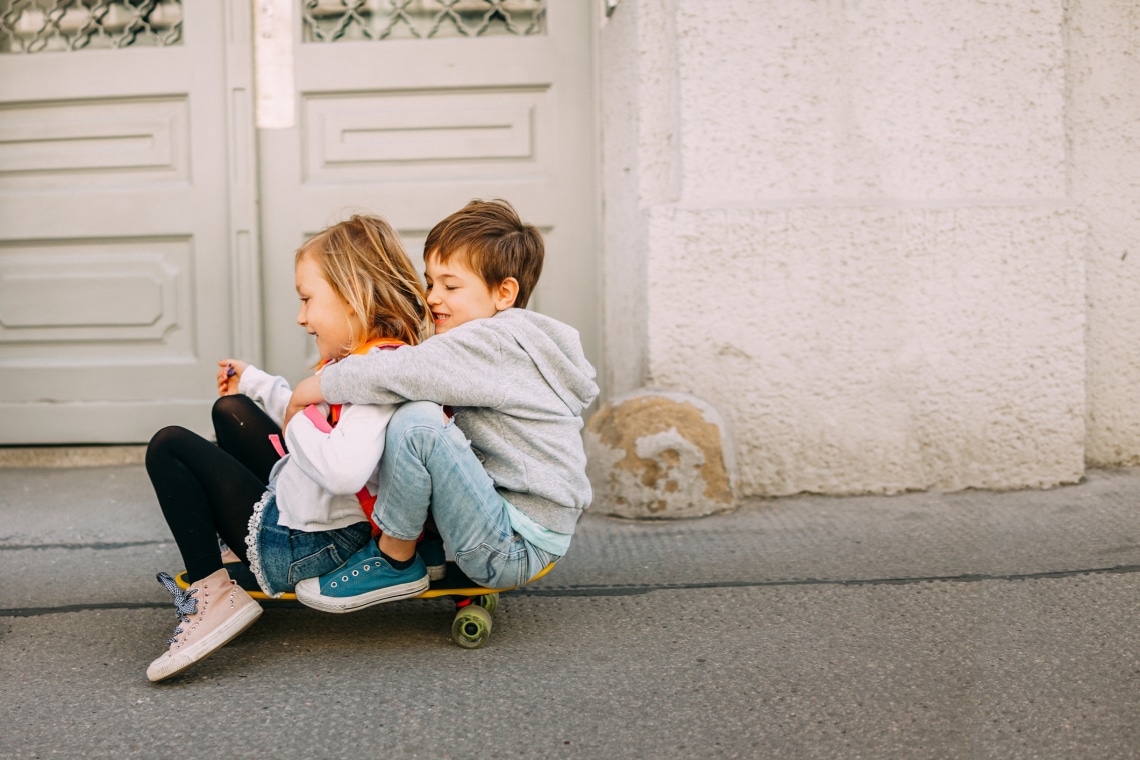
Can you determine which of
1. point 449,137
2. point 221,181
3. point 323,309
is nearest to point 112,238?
point 221,181

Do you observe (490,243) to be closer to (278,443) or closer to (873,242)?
(278,443)

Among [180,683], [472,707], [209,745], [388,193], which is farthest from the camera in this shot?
[388,193]

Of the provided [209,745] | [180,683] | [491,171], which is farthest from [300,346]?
[209,745]

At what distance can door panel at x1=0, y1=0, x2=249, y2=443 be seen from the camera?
12.1 feet

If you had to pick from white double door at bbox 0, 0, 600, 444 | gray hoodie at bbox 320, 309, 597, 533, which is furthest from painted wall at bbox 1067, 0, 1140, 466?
gray hoodie at bbox 320, 309, 597, 533

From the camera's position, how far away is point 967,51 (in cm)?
306

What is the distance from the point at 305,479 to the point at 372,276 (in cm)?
44

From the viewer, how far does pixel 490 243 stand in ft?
6.57

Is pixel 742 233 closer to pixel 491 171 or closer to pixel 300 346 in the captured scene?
pixel 491 171

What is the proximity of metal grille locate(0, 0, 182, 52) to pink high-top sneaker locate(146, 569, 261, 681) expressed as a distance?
2605 millimetres

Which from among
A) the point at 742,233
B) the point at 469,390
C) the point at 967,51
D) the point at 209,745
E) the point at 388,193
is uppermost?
the point at 967,51

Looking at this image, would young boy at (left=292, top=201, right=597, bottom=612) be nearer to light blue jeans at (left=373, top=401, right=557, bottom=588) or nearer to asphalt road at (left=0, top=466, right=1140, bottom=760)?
light blue jeans at (left=373, top=401, right=557, bottom=588)

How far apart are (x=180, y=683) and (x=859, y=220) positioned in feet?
7.71

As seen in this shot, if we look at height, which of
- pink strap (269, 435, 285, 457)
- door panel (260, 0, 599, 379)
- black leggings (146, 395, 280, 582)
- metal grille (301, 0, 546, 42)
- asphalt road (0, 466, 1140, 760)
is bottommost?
asphalt road (0, 466, 1140, 760)
